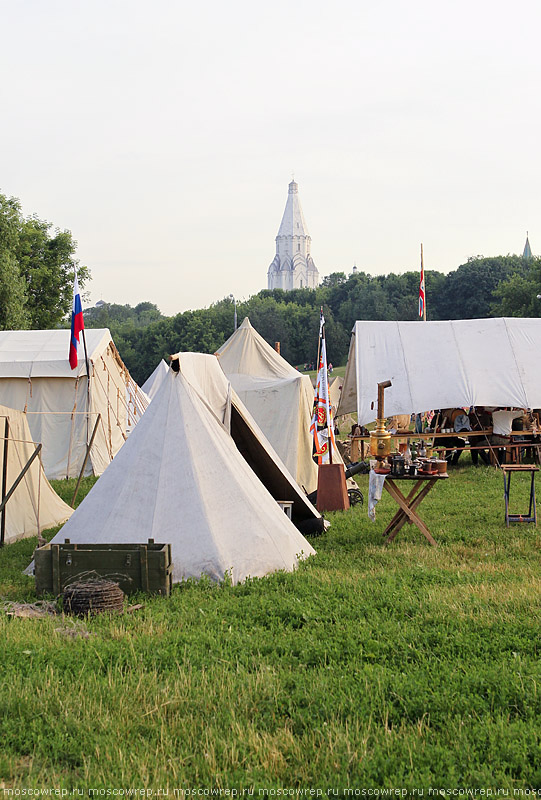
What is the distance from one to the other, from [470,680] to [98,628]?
105 inches

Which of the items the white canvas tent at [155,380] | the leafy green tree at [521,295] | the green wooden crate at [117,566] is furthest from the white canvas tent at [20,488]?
the leafy green tree at [521,295]

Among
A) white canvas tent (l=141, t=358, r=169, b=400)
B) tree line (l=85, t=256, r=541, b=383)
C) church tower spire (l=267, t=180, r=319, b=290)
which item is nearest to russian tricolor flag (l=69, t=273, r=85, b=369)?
white canvas tent (l=141, t=358, r=169, b=400)

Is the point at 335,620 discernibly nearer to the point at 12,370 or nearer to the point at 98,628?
the point at 98,628

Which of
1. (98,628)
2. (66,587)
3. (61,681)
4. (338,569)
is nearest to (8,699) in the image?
(61,681)

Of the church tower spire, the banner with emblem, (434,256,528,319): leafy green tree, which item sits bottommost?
the banner with emblem

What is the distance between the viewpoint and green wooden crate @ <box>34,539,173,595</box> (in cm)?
593

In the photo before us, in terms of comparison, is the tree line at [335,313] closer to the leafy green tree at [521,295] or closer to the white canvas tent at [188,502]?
the leafy green tree at [521,295]

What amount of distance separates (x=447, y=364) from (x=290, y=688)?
11.9 m

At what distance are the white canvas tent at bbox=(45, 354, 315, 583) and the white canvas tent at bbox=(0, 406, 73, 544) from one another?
8.08 feet

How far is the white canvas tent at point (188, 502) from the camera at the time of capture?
6.59m

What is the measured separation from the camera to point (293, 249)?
499 ft

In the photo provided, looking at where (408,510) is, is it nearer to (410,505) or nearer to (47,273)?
(410,505)

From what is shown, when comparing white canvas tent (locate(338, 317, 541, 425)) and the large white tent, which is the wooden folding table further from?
white canvas tent (locate(338, 317, 541, 425))

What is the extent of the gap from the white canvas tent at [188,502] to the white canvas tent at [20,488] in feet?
8.08
